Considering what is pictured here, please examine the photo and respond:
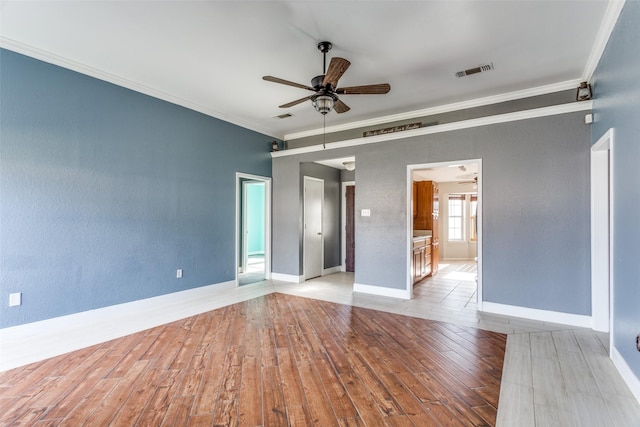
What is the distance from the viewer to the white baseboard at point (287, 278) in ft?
19.6

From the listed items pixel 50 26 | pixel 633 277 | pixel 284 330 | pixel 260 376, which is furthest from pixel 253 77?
pixel 633 277

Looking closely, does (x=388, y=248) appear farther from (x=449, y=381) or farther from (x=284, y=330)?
(x=449, y=381)

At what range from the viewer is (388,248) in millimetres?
4938

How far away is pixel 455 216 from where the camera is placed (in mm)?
9875

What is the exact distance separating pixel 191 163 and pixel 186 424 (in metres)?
3.81

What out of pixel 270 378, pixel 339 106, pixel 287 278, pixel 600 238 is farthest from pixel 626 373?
pixel 287 278

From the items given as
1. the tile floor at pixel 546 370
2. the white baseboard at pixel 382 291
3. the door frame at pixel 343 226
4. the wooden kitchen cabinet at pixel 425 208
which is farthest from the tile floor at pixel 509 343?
the door frame at pixel 343 226

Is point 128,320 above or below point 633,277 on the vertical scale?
below

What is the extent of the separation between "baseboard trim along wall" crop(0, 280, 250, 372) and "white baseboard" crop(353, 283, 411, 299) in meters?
2.11

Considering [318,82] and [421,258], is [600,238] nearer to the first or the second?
[421,258]

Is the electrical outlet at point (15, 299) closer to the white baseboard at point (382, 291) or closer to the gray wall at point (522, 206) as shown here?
the white baseboard at point (382, 291)

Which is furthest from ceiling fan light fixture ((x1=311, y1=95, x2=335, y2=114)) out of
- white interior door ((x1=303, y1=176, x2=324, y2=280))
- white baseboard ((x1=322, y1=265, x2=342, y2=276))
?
white baseboard ((x1=322, y1=265, x2=342, y2=276))

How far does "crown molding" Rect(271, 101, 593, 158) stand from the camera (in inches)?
143

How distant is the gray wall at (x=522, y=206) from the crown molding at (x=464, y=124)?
0.22 ft
